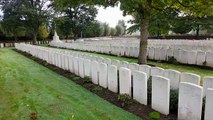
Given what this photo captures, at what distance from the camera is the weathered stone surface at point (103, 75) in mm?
6609

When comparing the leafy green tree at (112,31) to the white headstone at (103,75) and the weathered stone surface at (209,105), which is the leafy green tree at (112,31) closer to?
the white headstone at (103,75)

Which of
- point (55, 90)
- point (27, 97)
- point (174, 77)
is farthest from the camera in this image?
point (55, 90)

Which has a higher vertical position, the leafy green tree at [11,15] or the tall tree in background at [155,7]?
the leafy green tree at [11,15]

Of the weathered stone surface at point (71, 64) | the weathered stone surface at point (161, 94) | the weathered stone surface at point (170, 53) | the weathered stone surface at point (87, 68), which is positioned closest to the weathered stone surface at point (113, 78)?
the weathered stone surface at point (87, 68)

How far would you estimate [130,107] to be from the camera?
17.0 ft

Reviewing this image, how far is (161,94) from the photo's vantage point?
4.75 meters

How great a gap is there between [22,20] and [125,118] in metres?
35.0

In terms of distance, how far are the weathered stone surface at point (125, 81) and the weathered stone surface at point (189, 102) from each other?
1568mm

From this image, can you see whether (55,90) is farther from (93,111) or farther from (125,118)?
(125,118)

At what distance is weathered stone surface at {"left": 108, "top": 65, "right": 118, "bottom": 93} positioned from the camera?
614cm

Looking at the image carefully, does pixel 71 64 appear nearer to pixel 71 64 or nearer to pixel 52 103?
pixel 71 64

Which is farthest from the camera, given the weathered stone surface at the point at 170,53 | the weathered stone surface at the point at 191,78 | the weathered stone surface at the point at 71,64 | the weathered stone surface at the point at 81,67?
the weathered stone surface at the point at 170,53

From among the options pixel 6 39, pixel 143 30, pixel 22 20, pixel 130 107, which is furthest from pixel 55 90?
pixel 6 39

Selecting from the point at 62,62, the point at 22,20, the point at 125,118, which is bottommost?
the point at 125,118
